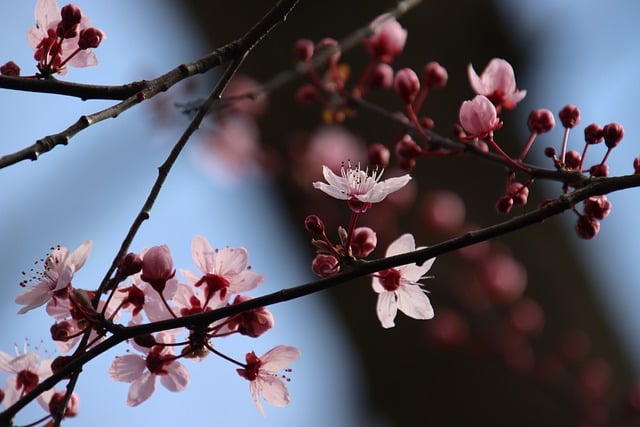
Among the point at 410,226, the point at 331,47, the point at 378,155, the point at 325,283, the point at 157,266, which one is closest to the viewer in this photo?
the point at 325,283

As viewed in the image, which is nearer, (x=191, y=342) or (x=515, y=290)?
(x=191, y=342)

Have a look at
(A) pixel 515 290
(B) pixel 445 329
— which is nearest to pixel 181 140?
(B) pixel 445 329

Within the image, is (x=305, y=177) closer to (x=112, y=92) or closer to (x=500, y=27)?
(x=500, y=27)

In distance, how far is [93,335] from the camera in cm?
62

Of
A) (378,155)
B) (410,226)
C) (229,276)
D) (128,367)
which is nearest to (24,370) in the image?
(128,367)

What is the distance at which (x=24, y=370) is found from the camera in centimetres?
67

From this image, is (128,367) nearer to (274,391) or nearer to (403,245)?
(274,391)

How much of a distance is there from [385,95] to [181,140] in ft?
3.48

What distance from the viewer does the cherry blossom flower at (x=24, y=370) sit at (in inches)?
26.4

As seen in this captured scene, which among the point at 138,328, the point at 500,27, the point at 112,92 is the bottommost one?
the point at 138,328

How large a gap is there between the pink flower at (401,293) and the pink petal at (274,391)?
0.35 feet

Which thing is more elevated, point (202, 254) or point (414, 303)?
point (202, 254)

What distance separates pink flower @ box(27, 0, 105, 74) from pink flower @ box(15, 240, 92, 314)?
16 cm

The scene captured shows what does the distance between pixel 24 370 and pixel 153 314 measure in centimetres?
14
